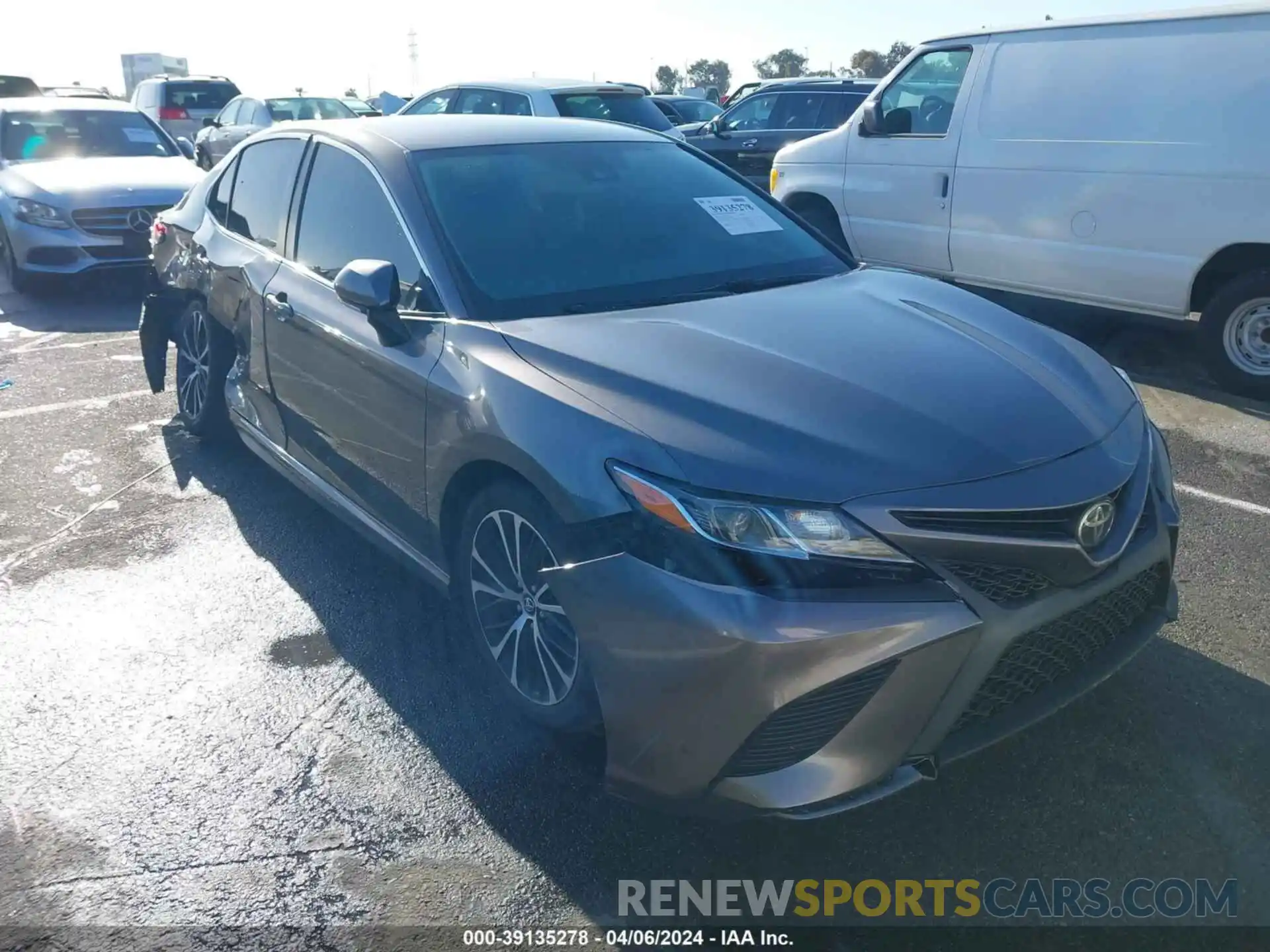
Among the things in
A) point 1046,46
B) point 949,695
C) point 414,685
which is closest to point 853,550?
point 949,695

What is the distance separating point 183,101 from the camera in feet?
71.9

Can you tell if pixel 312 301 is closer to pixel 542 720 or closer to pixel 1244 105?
pixel 542 720

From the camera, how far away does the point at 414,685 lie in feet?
11.8

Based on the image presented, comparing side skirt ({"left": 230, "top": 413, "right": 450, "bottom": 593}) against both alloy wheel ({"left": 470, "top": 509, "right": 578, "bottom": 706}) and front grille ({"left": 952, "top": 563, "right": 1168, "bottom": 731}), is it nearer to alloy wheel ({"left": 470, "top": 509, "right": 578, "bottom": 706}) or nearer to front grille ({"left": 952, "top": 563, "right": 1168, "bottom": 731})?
alloy wheel ({"left": 470, "top": 509, "right": 578, "bottom": 706})

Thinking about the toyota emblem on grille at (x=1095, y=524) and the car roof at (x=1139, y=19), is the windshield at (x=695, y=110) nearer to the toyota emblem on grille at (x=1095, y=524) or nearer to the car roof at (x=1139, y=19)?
the car roof at (x=1139, y=19)

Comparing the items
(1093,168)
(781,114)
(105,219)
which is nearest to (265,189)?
(1093,168)

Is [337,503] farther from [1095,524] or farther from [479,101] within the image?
[479,101]

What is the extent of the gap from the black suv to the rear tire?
7452mm

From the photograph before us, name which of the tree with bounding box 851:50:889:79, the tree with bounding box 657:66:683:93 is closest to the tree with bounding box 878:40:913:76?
the tree with bounding box 851:50:889:79

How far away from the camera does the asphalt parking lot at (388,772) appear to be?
2723 mm

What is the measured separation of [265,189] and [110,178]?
237 inches

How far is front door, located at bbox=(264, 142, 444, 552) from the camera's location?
3463mm

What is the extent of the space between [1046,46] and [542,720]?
5757mm

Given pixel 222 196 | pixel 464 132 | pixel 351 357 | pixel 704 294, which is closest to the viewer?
pixel 704 294
